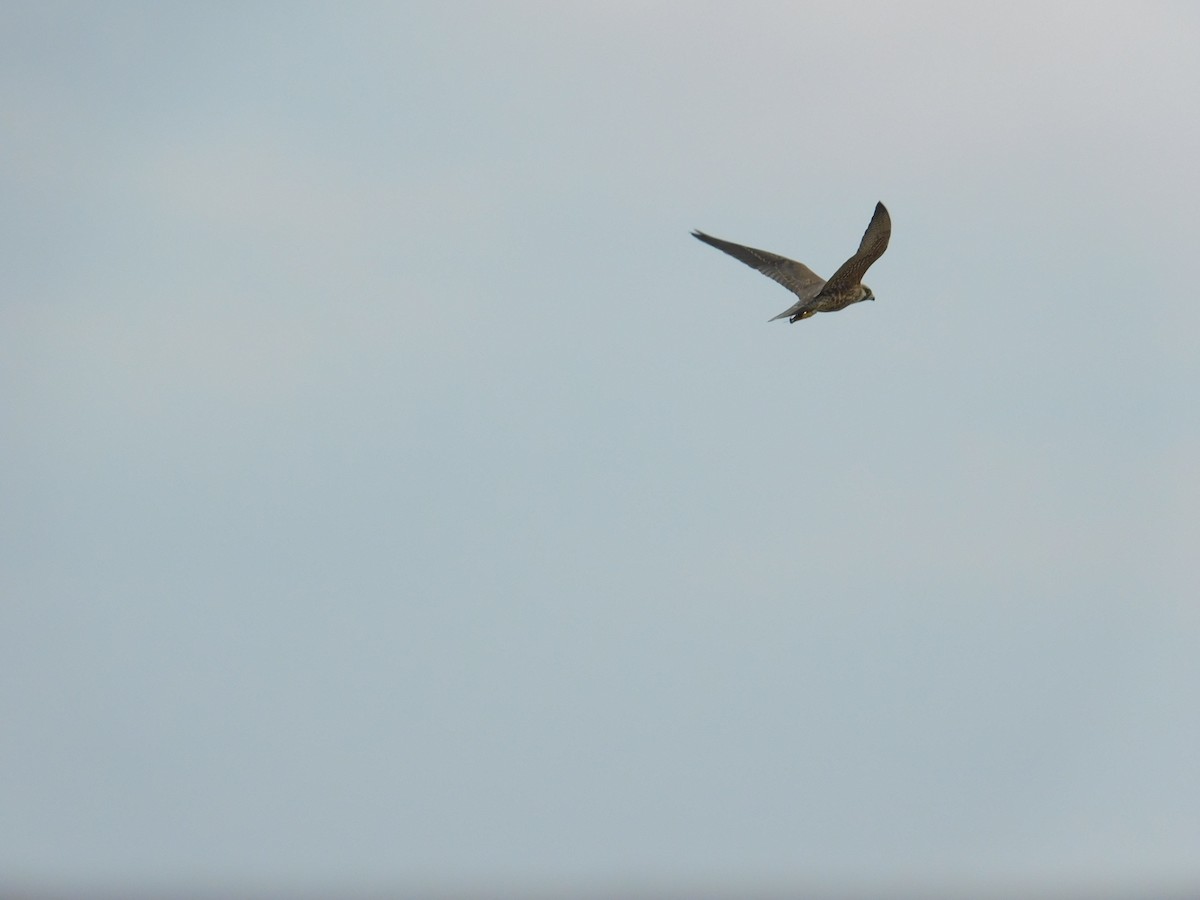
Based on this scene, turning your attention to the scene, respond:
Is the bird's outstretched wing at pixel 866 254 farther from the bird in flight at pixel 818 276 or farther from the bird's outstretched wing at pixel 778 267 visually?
the bird's outstretched wing at pixel 778 267

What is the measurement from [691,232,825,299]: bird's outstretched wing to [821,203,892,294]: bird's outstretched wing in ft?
4.22

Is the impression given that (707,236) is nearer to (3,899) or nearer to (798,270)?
(798,270)

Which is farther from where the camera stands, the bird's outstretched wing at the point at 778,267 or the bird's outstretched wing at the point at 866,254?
the bird's outstretched wing at the point at 778,267

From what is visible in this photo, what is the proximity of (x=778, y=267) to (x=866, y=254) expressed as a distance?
4.17m

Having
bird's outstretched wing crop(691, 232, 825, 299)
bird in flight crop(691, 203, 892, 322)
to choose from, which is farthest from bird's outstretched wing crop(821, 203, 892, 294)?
bird's outstretched wing crop(691, 232, 825, 299)

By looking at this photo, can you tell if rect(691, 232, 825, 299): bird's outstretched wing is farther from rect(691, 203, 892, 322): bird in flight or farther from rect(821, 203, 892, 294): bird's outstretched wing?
rect(821, 203, 892, 294): bird's outstretched wing

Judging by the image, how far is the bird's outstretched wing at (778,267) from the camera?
3147cm

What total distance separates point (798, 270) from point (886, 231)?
4054 millimetres

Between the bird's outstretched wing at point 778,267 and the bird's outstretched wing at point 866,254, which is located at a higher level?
the bird's outstretched wing at point 778,267

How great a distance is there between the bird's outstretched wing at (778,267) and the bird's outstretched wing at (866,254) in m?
1.29

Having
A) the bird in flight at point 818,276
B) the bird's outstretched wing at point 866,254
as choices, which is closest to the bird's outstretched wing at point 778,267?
the bird in flight at point 818,276

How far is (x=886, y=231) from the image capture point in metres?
28.2

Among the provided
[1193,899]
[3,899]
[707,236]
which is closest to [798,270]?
[707,236]

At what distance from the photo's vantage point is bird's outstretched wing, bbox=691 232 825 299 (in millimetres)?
31469
